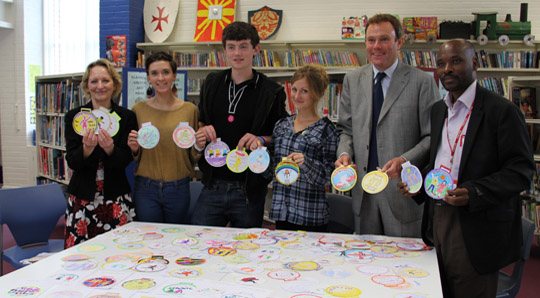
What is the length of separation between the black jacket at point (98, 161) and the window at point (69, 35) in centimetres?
592

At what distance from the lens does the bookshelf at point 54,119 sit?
19.1 feet

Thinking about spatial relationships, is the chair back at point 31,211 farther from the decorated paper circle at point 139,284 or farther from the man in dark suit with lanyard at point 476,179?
the man in dark suit with lanyard at point 476,179

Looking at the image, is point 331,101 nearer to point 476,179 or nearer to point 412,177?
point 412,177

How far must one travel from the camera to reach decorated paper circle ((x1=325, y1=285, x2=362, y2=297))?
145cm

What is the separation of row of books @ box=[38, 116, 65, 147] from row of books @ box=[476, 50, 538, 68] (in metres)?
5.77

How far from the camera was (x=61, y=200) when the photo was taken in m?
3.10

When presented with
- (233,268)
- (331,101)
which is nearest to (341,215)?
(233,268)

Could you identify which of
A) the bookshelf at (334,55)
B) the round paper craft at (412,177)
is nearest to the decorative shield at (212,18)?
the bookshelf at (334,55)

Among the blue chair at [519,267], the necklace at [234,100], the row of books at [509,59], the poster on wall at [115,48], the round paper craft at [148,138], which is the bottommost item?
the blue chair at [519,267]

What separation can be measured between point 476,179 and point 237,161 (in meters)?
1.16

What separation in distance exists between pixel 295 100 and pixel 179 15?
17.7ft

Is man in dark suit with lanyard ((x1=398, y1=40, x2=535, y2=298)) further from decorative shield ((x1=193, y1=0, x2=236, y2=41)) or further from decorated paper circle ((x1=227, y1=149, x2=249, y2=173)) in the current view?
decorative shield ((x1=193, y1=0, x2=236, y2=41))

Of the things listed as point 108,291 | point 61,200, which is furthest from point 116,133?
point 108,291

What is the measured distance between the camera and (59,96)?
19.5 feet
